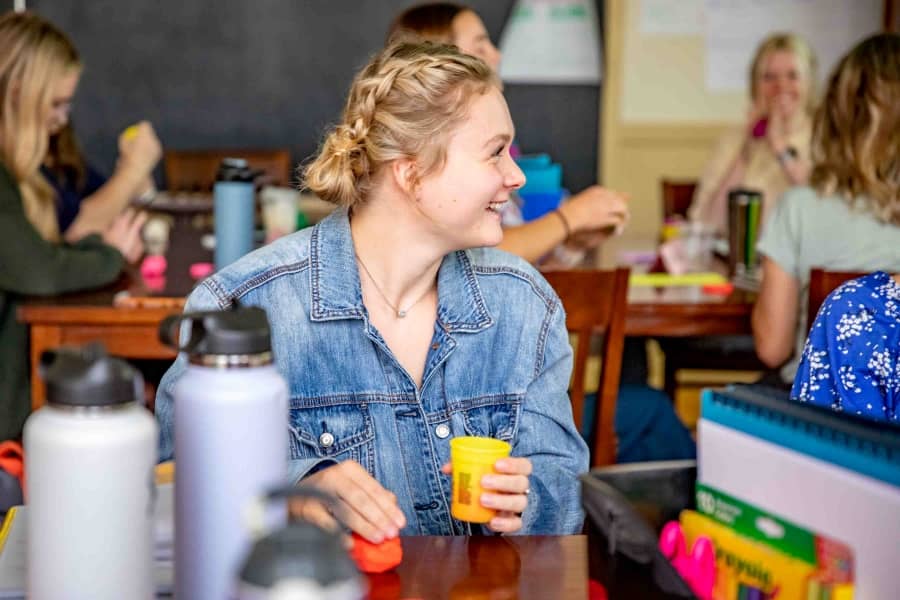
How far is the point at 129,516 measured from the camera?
795mm

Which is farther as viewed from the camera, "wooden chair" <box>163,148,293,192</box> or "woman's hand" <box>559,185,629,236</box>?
"wooden chair" <box>163,148,293,192</box>

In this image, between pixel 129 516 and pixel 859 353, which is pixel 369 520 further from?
pixel 859 353

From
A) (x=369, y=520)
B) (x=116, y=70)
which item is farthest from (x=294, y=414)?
(x=116, y=70)

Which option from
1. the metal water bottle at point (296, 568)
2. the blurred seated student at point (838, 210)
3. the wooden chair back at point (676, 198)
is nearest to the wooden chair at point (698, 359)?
the wooden chair back at point (676, 198)

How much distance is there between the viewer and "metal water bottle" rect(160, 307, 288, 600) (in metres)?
0.82

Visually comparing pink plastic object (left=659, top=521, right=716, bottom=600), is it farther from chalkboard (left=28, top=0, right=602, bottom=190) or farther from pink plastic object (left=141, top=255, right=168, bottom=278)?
chalkboard (left=28, top=0, right=602, bottom=190)

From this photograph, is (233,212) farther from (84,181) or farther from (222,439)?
(222,439)

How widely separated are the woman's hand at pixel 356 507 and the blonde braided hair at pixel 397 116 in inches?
19.4

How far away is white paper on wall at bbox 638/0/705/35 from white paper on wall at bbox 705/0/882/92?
0.21 ft

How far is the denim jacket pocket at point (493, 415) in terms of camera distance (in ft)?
4.88

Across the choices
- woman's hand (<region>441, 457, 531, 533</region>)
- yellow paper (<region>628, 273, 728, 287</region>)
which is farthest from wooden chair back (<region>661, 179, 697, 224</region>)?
woman's hand (<region>441, 457, 531, 533</region>)

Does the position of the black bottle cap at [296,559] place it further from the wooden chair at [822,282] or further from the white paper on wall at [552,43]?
the white paper on wall at [552,43]

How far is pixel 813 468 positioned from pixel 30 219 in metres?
2.28

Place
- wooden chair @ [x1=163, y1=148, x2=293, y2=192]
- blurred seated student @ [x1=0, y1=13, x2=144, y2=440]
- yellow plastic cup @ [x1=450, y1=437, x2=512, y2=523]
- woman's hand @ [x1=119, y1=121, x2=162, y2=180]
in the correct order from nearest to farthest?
yellow plastic cup @ [x1=450, y1=437, x2=512, y2=523] < blurred seated student @ [x1=0, y1=13, x2=144, y2=440] < woman's hand @ [x1=119, y1=121, x2=162, y2=180] < wooden chair @ [x1=163, y1=148, x2=293, y2=192]
